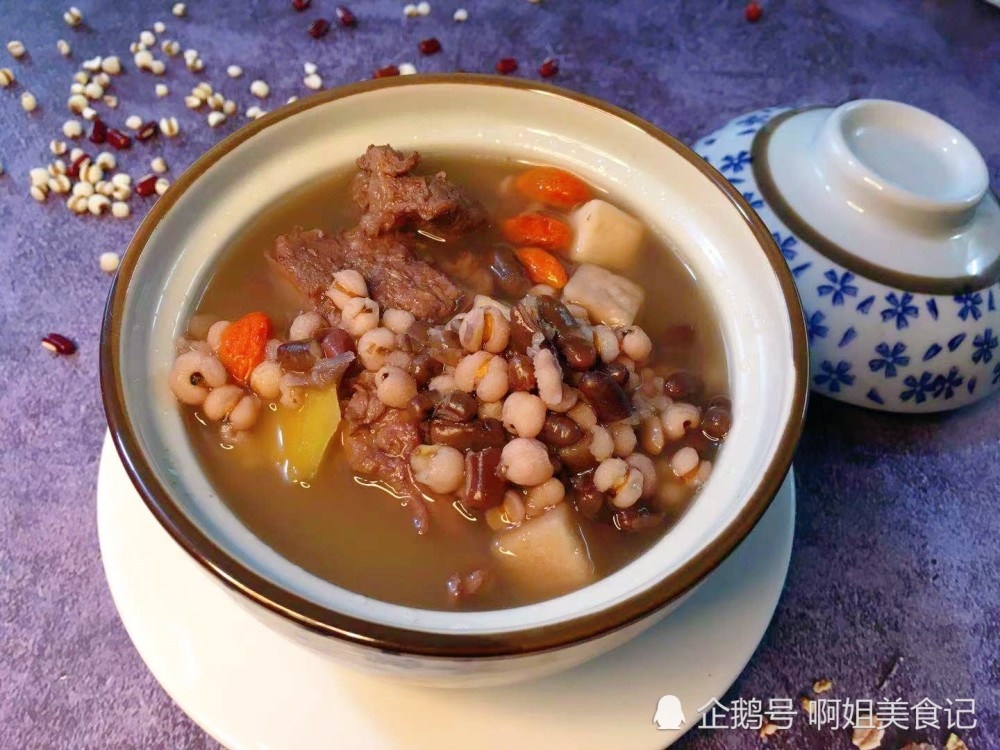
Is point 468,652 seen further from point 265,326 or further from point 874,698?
point 874,698

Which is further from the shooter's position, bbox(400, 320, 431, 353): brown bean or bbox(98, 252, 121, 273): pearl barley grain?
bbox(98, 252, 121, 273): pearl barley grain

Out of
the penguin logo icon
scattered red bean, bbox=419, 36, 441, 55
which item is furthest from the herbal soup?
scattered red bean, bbox=419, 36, 441, 55

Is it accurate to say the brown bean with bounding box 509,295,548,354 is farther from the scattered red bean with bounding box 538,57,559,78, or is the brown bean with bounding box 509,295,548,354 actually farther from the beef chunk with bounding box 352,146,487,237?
the scattered red bean with bounding box 538,57,559,78

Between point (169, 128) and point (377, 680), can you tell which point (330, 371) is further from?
point (169, 128)

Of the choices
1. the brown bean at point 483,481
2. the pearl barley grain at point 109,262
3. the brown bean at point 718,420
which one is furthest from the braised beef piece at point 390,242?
the pearl barley grain at point 109,262

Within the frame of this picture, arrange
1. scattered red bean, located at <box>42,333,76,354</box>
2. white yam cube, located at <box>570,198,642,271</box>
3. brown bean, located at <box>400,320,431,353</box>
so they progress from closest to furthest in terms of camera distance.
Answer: brown bean, located at <box>400,320,431,353</box> → white yam cube, located at <box>570,198,642,271</box> → scattered red bean, located at <box>42,333,76,354</box>

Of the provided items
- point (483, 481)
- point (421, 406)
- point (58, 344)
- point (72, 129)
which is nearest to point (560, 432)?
point (483, 481)
